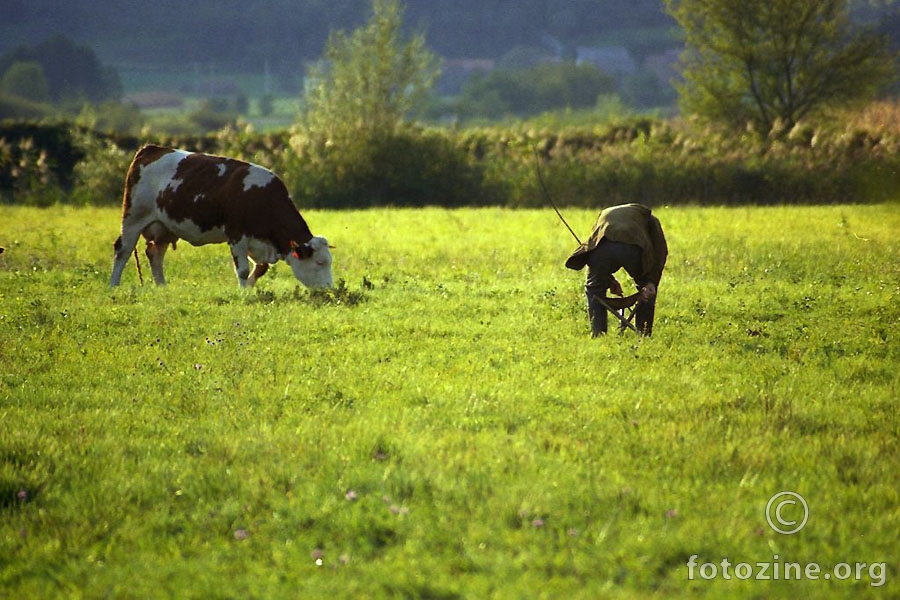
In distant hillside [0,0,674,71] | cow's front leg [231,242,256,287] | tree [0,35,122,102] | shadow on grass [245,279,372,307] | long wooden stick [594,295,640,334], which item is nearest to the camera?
long wooden stick [594,295,640,334]

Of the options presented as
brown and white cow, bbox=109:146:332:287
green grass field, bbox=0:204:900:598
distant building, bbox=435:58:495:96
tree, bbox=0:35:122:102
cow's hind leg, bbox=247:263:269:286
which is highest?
distant building, bbox=435:58:495:96

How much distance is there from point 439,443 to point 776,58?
3871cm

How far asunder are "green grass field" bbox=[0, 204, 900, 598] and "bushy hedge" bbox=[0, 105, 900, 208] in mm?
17000

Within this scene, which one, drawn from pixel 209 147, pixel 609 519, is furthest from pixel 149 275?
pixel 209 147

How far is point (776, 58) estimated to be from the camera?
41.7 meters

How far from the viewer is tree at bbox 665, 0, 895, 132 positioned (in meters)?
40.8

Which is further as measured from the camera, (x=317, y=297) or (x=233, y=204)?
(x=233, y=204)

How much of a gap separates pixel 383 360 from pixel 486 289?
15.2ft

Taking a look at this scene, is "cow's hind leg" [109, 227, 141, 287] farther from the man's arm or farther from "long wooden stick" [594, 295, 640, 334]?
the man's arm

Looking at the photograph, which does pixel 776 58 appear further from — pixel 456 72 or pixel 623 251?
pixel 456 72

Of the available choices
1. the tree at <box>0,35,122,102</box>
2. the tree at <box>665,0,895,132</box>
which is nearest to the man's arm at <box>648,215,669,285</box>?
the tree at <box>665,0,895,132</box>

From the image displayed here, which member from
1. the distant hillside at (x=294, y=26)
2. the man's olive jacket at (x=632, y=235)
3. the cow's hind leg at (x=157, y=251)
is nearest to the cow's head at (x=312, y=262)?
the cow's hind leg at (x=157, y=251)

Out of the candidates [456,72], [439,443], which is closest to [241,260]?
[439,443]

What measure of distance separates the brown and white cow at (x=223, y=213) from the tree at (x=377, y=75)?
23.8 m
